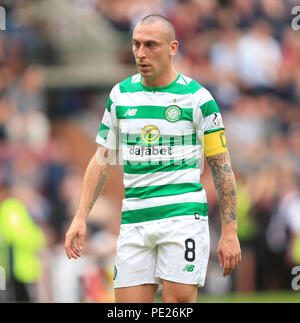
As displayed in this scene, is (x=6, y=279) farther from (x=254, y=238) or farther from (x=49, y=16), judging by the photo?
(x=49, y=16)

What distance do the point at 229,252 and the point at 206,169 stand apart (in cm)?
746

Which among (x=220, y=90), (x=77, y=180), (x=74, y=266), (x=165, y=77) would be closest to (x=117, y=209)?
(x=77, y=180)

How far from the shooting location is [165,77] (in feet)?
18.9

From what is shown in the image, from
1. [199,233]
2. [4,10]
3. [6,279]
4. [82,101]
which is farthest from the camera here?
[82,101]

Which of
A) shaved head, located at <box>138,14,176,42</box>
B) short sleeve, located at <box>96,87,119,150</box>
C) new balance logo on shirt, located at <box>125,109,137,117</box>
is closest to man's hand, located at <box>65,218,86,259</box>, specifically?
short sleeve, located at <box>96,87,119,150</box>

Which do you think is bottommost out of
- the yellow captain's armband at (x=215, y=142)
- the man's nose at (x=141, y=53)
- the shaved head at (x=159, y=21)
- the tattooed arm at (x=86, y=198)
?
the tattooed arm at (x=86, y=198)

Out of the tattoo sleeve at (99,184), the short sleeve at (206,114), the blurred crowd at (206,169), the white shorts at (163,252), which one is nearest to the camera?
the white shorts at (163,252)

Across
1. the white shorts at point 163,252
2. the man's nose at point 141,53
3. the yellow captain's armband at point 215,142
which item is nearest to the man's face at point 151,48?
the man's nose at point 141,53

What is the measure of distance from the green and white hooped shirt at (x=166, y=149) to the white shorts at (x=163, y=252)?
0.25 ft

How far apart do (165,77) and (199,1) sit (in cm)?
961

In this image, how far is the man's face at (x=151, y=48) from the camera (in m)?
5.62

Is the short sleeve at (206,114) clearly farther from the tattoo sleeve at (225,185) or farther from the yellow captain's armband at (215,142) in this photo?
the tattoo sleeve at (225,185)

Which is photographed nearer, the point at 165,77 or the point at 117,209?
the point at 165,77

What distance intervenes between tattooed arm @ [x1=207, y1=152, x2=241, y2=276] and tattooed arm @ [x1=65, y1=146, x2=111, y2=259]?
82 centimetres
